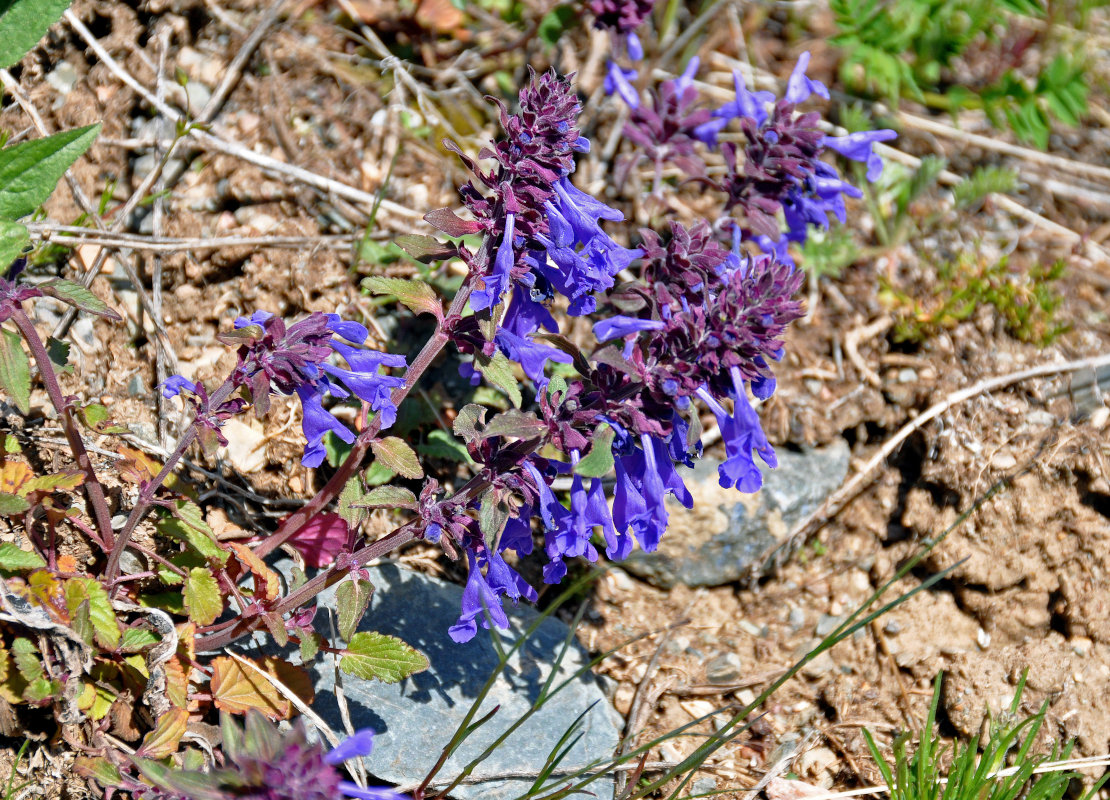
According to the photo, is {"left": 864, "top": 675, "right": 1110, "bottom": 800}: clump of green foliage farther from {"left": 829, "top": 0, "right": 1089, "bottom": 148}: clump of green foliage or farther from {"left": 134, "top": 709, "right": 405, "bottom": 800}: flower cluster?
{"left": 829, "top": 0, "right": 1089, "bottom": 148}: clump of green foliage

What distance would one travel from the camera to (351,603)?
2.71 meters

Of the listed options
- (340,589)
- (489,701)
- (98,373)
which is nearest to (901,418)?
(489,701)

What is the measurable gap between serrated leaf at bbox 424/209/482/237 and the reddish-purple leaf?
4.01 ft

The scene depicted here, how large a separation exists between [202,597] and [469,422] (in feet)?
3.27

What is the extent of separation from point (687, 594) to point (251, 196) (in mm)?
2811

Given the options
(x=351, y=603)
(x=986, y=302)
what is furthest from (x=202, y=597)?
(x=986, y=302)

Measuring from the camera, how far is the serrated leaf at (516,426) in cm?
254

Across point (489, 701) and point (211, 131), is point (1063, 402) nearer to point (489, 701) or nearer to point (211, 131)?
point (489, 701)

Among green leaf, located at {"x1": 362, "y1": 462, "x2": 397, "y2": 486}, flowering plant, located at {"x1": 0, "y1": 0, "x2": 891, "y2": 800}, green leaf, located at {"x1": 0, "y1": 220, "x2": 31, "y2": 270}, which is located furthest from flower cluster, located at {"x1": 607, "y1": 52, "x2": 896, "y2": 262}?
green leaf, located at {"x1": 0, "y1": 220, "x2": 31, "y2": 270}

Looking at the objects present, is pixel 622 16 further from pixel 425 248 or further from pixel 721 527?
pixel 721 527

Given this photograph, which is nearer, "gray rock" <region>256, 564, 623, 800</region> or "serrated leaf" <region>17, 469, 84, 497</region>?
"serrated leaf" <region>17, 469, 84, 497</region>

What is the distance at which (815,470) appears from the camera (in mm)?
4227

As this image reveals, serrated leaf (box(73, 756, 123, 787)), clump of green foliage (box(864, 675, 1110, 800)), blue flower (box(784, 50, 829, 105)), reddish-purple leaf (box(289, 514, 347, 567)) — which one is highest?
blue flower (box(784, 50, 829, 105))

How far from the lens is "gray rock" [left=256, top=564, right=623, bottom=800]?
310 cm
